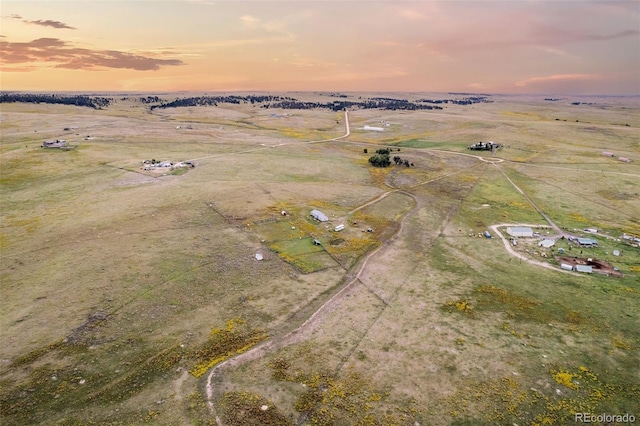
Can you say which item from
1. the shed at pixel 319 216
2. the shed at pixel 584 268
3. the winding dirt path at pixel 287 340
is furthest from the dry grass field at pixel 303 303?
the shed at pixel 319 216

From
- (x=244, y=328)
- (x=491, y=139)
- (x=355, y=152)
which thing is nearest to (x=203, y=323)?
(x=244, y=328)

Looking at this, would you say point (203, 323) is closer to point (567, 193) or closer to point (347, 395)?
point (347, 395)

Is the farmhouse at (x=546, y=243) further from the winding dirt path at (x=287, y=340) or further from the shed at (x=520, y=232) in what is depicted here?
the winding dirt path at (x=287, y=340)

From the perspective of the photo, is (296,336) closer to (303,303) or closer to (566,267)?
(303,303)

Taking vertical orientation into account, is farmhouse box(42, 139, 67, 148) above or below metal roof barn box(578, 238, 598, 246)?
above

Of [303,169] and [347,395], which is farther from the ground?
A: [303,169]

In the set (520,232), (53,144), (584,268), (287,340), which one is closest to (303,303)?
(287,340)

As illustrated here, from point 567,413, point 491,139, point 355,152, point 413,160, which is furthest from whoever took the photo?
point 491,139

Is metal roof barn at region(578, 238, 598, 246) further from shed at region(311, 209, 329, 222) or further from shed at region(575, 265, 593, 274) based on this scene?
shed at region(311, 209, 329, 222)

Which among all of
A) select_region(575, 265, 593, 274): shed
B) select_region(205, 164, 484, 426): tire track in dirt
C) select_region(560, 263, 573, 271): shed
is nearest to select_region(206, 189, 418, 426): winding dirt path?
select_region(205, 164, 484, 426): tire track in dirt
